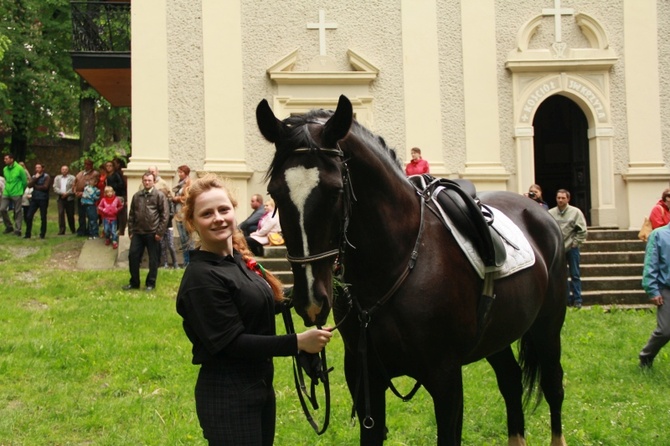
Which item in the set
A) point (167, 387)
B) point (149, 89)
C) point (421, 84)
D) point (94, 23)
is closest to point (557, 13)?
point (421, 84)

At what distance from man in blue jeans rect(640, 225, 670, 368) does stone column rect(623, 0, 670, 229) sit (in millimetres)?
7640

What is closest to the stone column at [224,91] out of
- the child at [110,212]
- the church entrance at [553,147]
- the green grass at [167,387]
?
the child at [110,212]

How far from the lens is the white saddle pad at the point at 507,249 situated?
3529 millimetres

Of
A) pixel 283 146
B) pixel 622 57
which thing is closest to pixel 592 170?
pixel 622 57

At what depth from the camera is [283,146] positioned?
2.81 m

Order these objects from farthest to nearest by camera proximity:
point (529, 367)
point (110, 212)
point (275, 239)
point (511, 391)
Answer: point (110, 212), point (275, 239), point (529, 367), point (511, 391)

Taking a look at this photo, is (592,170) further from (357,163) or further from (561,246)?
(357,163)

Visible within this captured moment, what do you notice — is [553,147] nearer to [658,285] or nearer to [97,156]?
[658,285]

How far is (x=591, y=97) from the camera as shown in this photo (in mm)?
14133

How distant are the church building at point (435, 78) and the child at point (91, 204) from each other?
5.59 feet

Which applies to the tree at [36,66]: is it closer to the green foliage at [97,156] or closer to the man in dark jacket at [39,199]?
the green foliage at [97,156]

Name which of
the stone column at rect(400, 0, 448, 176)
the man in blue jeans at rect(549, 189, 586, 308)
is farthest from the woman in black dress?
the stone column at rect(400, 0, 448, 176)

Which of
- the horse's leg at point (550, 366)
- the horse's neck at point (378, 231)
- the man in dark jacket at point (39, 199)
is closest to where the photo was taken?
the horse's neck at point (378, 231)

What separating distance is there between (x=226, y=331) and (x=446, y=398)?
1230 mm
